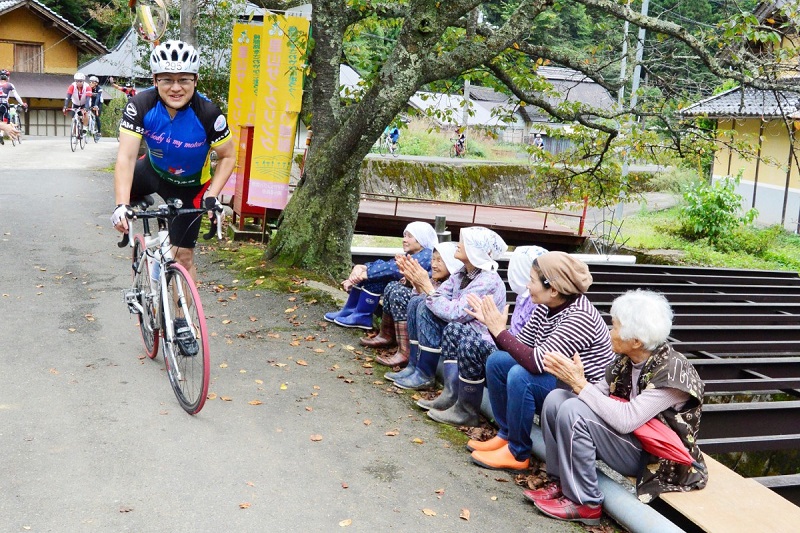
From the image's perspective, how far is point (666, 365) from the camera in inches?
165

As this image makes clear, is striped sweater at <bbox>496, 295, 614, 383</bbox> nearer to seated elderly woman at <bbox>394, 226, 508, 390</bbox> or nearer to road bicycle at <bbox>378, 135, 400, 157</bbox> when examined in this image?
seated elderly woman at <bbox>394, 226, 508, 390</bbox>

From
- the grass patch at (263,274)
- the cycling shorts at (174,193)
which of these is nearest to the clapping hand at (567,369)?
the cycling shorts at (174,193)

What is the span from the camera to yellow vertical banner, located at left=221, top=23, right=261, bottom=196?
1253 cm

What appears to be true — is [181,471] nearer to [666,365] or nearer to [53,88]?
[666,365]

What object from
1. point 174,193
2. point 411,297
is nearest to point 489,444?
point 411,297

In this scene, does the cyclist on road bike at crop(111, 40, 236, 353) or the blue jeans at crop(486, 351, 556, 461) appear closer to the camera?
the blue jeans at crop(486, 351, 556, 461)

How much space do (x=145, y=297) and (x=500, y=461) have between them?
294cm

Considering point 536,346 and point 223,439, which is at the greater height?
point 536,346

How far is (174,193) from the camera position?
6.18m

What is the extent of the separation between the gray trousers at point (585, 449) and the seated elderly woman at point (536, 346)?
386mm

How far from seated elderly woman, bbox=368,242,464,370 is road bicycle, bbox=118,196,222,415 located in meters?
1.57

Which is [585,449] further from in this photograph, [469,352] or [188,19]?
[188,19]

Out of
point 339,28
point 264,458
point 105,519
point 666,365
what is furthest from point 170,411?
point 339,28

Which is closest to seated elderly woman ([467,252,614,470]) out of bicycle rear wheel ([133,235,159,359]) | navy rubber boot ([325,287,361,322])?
bicycle rear wheel ([133,235,159,359])
